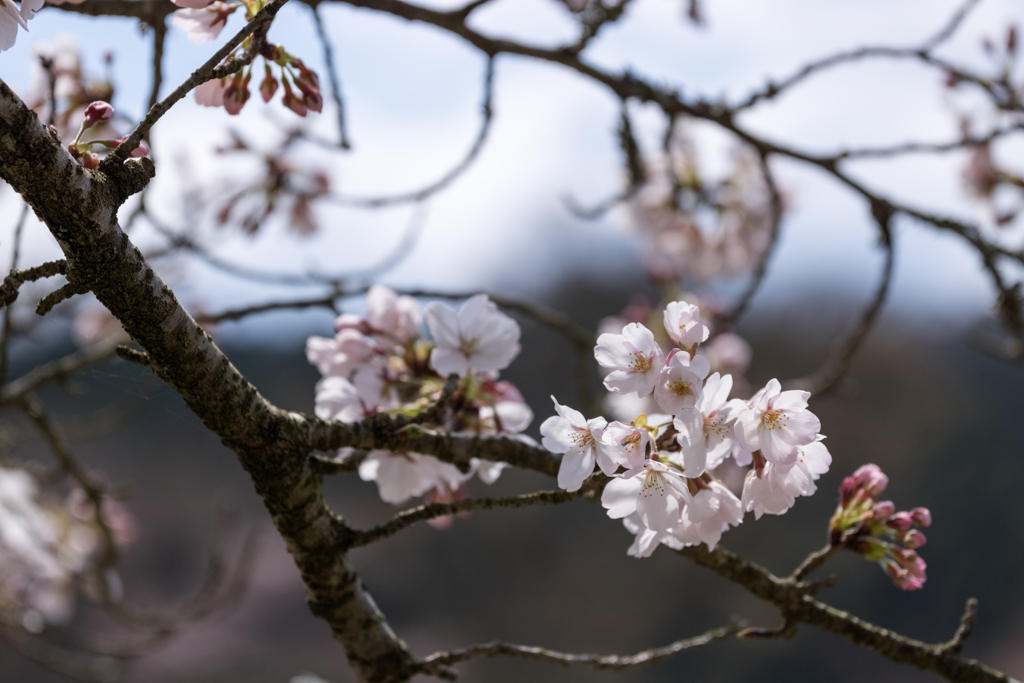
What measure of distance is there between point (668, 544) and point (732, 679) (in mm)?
4806

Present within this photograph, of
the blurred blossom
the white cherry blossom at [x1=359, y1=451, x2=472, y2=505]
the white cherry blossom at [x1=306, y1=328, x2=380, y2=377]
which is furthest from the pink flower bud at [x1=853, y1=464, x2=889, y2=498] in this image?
the blurred blossom

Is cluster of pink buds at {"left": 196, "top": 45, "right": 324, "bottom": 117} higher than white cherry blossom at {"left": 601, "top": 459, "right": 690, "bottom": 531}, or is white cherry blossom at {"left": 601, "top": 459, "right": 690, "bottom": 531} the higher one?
cluster of pink buds at {"left": 196, "top": 45, "right": 324, "bottom": 117}

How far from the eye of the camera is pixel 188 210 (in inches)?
61.6

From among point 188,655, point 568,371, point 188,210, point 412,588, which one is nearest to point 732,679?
point 412,588

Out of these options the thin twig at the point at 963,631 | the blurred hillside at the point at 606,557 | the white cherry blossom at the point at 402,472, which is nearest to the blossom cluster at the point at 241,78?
the white cherry blossom at the point at 402,472

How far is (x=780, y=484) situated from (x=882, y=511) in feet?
0.60

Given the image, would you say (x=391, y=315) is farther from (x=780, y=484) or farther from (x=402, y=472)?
(x=780, y=484)

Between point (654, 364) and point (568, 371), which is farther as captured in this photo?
point (568, 371)

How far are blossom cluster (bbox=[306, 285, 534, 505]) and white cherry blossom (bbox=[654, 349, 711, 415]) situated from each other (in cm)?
19

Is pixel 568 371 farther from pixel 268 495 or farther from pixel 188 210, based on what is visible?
pixel 268 495

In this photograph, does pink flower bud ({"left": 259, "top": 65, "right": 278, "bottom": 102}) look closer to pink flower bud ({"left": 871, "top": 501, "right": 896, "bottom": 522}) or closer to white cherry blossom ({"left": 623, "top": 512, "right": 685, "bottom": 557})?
white cherry blossom ({"left": 623, "top": 512, "right": 685, "bottom": 557})

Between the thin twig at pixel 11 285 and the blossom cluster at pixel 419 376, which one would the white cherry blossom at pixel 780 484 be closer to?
the blossom cluster at pixel 419 376

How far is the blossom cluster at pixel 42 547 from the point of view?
1.47m

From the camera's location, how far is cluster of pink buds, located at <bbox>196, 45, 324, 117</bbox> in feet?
1.81
